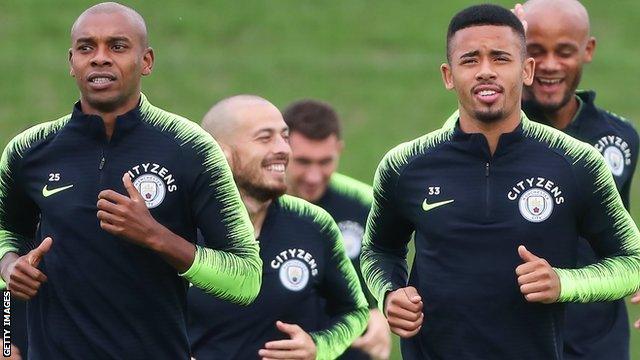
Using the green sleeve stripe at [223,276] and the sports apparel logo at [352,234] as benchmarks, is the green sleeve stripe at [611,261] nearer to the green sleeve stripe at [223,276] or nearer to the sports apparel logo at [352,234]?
Result: the green sleeve stripe at [223,276]

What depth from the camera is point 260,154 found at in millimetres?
8203

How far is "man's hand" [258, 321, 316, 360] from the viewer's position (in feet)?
25.0

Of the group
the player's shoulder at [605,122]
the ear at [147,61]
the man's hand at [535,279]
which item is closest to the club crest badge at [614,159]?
the player's shoulder at [605,122]

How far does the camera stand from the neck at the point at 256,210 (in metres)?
8.23

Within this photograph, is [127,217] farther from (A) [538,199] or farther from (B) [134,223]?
(A) [538,199]

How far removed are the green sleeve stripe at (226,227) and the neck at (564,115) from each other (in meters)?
2.25

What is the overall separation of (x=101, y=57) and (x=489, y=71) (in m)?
1.52

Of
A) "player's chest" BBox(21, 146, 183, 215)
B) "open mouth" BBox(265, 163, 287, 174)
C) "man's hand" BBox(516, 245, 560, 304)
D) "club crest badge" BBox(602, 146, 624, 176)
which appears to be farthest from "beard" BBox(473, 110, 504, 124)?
"club crest badge" BBox(602, 146, 624, 176)

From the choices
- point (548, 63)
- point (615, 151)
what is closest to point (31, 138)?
point (548, 63)

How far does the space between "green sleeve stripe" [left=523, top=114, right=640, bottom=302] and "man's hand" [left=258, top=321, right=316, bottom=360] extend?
1.38 metres

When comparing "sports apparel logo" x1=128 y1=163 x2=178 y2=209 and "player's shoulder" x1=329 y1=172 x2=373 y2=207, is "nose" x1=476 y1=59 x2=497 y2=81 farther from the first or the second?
"player's shoulder" x1=329 y1=172 x2=373 y2=207

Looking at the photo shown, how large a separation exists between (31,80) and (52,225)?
50.0 feet

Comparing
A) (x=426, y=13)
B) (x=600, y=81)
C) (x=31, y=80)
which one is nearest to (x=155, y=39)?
(x=31, y=80)

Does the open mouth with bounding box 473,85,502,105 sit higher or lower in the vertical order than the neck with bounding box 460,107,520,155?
higher
